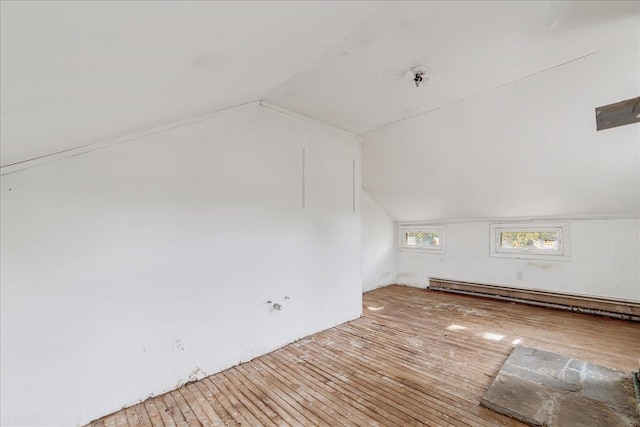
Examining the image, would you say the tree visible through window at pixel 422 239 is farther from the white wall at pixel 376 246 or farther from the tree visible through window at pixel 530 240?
the tree visible through window at pixel 530 240

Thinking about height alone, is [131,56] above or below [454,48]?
below

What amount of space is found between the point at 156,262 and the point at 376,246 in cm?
415

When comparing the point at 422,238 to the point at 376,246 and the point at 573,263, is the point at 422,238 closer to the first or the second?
the point at 376,246

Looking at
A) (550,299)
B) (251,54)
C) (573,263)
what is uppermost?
(251,54)

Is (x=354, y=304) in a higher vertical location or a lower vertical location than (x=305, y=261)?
lower

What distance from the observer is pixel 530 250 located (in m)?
4.44

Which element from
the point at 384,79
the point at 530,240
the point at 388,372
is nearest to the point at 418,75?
the point at 384,79

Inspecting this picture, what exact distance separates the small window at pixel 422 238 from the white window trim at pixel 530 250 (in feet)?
2.87

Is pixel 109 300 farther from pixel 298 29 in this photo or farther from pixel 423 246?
pixel 423 246

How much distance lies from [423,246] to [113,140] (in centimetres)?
527

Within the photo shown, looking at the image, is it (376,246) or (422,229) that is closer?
(376,246)

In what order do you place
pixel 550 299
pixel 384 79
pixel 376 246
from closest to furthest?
pixel 384 79 < pixel 550 299 < pixel 376 246

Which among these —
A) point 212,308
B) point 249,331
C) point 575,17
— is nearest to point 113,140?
point 212,308

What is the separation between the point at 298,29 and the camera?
132 cm
